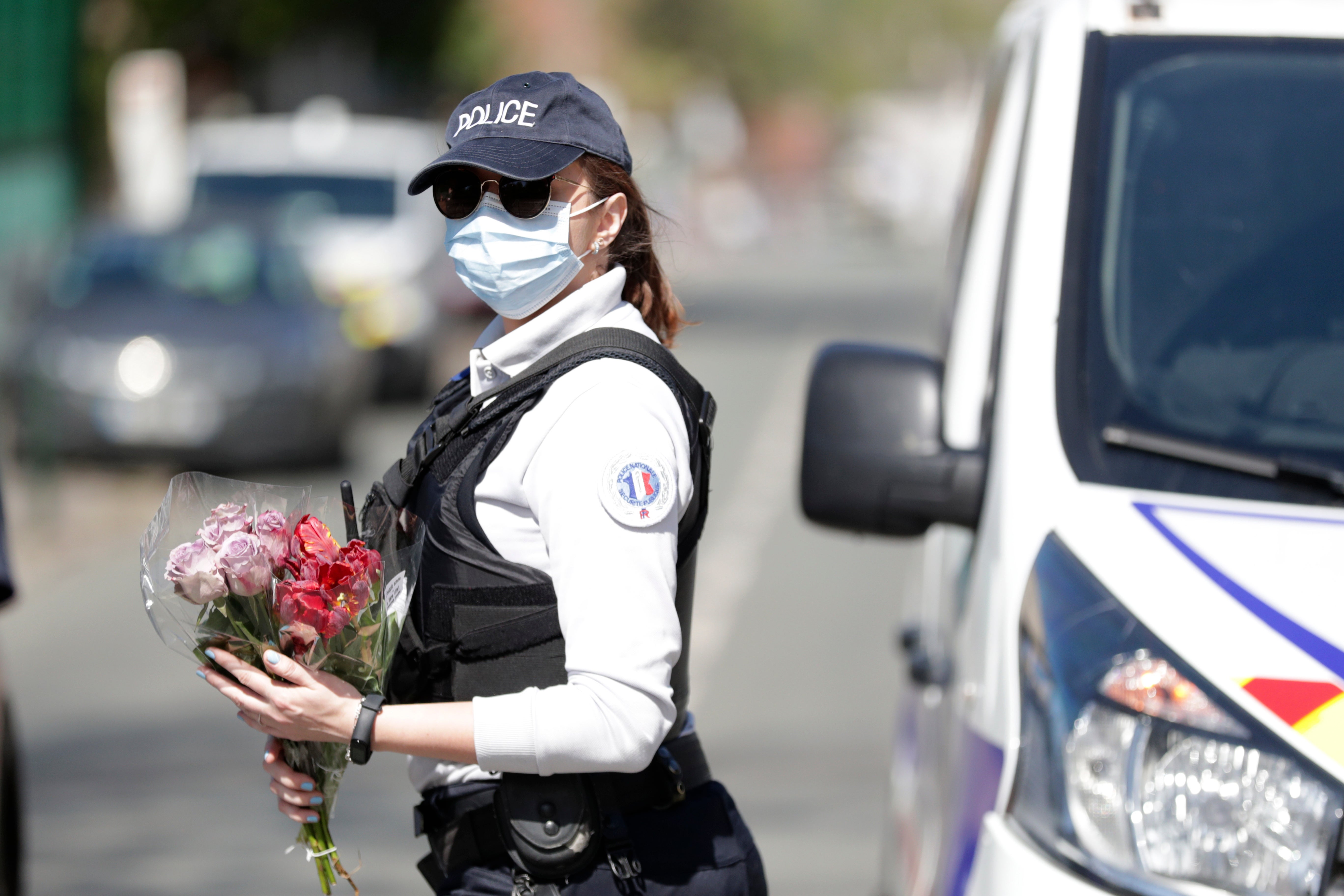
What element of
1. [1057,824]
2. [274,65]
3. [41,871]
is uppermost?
[274,65]

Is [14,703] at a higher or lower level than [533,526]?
lower

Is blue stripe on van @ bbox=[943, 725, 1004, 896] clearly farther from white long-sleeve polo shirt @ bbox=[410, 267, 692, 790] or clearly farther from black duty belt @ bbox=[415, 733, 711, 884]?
white long-sleeve polo shirt @ bbox=[410, 267, 692, 790]

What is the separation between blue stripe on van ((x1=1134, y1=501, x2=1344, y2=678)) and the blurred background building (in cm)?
86

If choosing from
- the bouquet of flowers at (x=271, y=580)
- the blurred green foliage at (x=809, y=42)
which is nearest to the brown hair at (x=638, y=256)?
the bouquet of flowers at (x=271, y=580)

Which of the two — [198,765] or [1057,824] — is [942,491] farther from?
[198,765]

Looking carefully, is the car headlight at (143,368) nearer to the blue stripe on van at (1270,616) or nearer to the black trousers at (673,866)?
the black trousers at (673,866)

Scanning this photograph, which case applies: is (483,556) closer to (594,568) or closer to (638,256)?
(594,568)

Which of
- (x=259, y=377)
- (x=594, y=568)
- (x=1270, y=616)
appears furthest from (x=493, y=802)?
(x=259, y=377)

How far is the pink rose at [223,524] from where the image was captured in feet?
Answer: 7.00

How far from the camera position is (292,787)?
2303mm

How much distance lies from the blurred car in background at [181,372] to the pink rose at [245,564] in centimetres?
915

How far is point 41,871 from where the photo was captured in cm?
531

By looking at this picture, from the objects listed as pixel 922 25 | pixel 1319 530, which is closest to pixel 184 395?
pixel 1319 530

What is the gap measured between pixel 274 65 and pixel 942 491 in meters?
25.3
